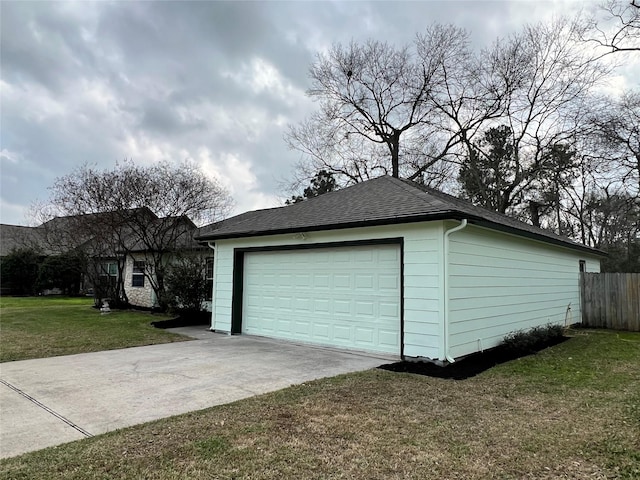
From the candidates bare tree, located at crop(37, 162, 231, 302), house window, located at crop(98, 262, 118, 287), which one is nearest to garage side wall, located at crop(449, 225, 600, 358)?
bare tree, located at crop(37, 162, 231, 302)

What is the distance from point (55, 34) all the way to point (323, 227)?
7.89 meters

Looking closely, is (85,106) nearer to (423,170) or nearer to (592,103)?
(423,170)

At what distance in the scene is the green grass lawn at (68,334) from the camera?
820cm

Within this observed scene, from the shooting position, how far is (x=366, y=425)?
3965 mm

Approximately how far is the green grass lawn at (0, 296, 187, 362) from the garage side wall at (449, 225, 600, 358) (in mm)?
6441

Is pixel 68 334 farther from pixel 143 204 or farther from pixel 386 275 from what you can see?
pixel 386 275

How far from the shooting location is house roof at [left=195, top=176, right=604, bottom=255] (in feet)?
23.6

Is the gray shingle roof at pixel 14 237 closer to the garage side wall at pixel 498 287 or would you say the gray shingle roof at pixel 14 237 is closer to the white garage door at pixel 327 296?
the white garage door at pixel 327 296

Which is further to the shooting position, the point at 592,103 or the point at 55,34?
the point at 592,103

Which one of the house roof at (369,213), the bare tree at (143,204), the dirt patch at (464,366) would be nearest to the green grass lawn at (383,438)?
the dirt patch at (464,366)

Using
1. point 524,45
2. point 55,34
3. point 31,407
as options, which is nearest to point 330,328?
point 31,407

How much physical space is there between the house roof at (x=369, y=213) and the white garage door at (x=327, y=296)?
0.62 metres

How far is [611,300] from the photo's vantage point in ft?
43.0

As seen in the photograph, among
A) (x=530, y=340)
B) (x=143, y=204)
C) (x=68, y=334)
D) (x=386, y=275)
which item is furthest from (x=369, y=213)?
(x=143, y=204)
